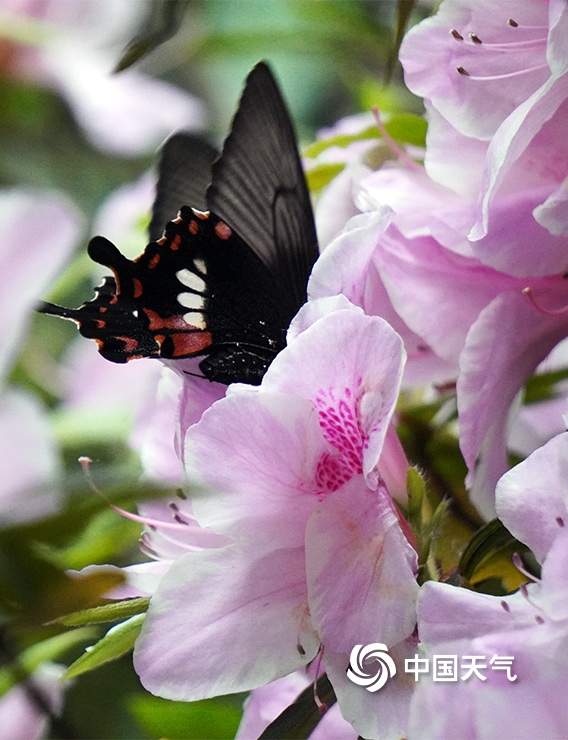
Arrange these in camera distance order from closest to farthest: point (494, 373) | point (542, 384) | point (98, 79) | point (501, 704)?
point (501, 704) → point (494, 373) → point (542, 384) → point (98, 79)

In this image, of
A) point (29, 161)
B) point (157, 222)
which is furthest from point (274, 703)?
point (29, 161)

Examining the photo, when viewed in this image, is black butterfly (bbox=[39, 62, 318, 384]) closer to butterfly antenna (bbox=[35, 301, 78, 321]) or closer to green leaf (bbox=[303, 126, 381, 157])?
butterfly antenna (bbox=[35, 301, 78, 321])

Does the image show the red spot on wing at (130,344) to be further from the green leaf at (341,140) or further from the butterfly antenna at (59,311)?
the green leaf at (341,140)

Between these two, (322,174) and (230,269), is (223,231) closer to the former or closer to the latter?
(230,269)

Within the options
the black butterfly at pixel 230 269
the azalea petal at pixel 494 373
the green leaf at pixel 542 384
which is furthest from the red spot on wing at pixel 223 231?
the green leaf at pixel 542 384

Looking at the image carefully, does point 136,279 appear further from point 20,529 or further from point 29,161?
point 29,161

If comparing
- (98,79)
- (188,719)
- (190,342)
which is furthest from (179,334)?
(98,79)
